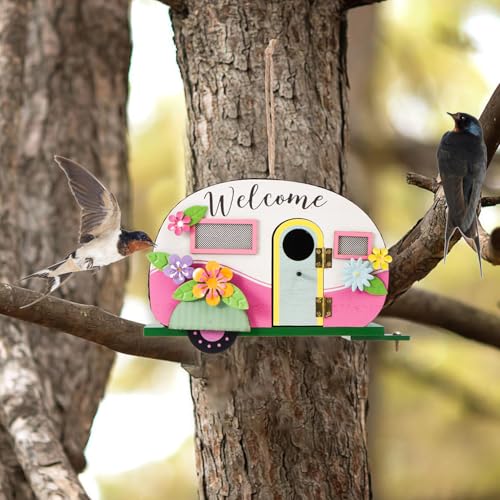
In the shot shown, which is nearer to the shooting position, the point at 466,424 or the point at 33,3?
the point at 33,3

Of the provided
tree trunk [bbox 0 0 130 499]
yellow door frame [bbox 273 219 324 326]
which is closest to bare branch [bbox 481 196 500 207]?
yellow door frame [bbox 273 219 324 326]

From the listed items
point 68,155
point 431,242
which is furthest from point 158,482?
point 431,242

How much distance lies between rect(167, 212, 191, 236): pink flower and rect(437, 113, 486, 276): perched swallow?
0.46 metres

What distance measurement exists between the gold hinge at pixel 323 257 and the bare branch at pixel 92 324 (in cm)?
37

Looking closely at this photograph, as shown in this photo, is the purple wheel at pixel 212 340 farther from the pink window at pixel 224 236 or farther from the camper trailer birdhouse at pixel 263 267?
the pink window at pixel 224 236

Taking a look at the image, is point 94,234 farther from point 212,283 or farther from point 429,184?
point 429,184

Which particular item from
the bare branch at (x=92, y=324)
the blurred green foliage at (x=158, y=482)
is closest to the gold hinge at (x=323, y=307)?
the bare branch at (x=92, y=324)

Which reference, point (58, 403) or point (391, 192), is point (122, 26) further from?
point (391, 192)

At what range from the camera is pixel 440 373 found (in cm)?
550

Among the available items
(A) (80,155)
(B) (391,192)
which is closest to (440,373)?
(B) (391,192)

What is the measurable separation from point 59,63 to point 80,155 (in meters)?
0.33

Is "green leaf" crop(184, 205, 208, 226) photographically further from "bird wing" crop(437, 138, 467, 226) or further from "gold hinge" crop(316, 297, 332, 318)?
"bird wing" crop(437, 138, 467, 226)

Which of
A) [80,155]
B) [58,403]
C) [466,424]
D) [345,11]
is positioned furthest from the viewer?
[466,424]

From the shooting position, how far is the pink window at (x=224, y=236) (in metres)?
1.61
